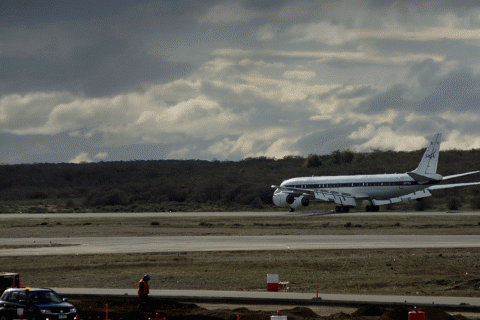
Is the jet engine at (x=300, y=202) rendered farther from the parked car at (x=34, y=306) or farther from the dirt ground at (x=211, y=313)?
the parked car at (x=34, y=306)

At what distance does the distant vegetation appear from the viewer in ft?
364

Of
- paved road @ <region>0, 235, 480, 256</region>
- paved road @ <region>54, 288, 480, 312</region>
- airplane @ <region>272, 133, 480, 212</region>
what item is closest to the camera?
paved road @ <region>54, 288, 480, 312</region>

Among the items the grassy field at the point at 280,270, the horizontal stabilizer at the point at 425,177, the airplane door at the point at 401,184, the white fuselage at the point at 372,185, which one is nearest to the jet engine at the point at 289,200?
the white fuselage at the point at 372,185

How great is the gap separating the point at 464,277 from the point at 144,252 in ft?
62.5

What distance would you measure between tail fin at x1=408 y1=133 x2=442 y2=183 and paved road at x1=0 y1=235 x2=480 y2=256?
24069 mm

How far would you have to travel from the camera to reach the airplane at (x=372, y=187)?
236 ft

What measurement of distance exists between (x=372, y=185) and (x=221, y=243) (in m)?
34.2

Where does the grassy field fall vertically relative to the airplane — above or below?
below

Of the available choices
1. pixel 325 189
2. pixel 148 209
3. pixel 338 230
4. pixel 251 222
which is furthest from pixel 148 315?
pixel 148 209

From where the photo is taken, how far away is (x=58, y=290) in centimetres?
2617

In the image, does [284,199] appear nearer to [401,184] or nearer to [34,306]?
[401,184]


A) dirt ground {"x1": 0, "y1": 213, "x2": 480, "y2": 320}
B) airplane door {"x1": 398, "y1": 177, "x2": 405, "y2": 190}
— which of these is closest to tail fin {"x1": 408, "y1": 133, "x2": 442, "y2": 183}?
airplane door {"x1": 398, "y1": 177, "x2": 405, "y2": 190}

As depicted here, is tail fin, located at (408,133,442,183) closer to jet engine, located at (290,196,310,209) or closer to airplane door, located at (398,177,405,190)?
airplane door, located at (398,177,405,190)

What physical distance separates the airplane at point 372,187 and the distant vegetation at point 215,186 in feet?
38.1
